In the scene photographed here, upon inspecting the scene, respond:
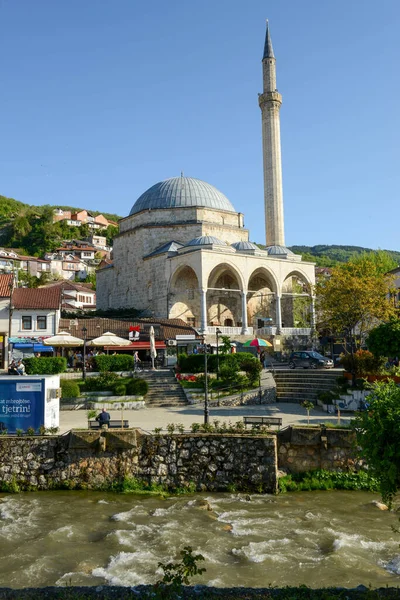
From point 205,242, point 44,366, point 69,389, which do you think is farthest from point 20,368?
point 205,242

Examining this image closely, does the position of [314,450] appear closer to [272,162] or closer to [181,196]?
[181,196]

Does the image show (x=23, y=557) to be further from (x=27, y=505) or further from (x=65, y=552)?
(x=27, y=505)

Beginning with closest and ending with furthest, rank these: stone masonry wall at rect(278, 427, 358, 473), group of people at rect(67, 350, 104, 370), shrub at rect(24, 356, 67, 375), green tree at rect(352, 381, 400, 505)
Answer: green tree at rect(352, 381, 400, 505), stone masonry wall at rect(278, 427, 358, 473), shrub at rect(24, 356, 67, 375), group of people at rect(67, 350, 104, 370)

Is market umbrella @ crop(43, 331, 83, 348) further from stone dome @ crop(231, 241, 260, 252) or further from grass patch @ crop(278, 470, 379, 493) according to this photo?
stone dome @ crop(231, 241, 260, 252)

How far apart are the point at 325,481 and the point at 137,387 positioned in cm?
961

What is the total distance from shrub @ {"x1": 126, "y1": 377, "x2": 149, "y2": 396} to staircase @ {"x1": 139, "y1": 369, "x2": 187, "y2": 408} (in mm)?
349

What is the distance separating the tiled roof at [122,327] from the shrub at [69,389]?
28.9 ft

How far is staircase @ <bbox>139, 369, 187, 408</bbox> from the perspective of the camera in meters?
20.3

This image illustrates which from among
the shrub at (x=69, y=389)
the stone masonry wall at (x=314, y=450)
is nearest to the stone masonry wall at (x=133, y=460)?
the stone masonry wall at (x=314, y=450)

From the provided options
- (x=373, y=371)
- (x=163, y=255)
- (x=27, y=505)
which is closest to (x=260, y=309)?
(x=163, y=255)

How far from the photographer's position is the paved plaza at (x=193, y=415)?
15797mm

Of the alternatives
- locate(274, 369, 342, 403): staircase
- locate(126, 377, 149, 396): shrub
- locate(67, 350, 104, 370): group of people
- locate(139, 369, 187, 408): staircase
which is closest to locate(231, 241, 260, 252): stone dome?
locate(67, 350, 104, 370): group of people

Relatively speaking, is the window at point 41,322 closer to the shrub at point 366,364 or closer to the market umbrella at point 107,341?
Answer: the market umbrella at point 107,341

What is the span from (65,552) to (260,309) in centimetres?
3505
